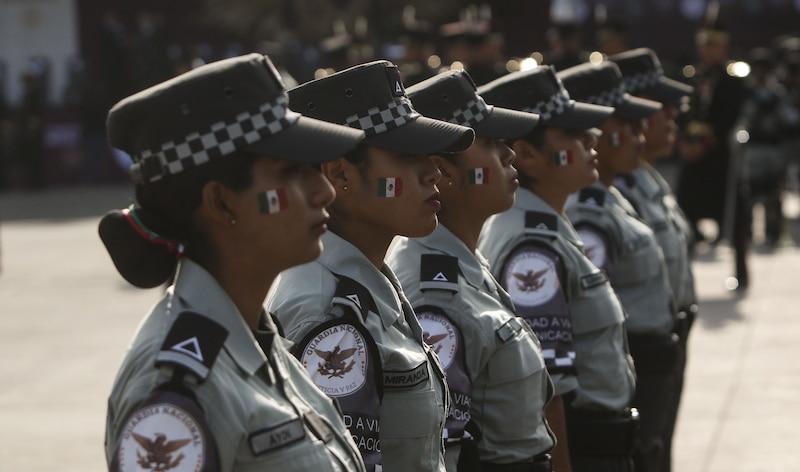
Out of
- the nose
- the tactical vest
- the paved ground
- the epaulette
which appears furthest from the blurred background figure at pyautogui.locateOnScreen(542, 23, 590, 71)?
the epaulette

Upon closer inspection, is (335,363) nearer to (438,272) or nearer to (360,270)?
(360,270)

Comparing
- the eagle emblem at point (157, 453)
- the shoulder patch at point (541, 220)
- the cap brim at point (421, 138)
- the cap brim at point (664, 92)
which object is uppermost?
the cap brim at point (664, 92)

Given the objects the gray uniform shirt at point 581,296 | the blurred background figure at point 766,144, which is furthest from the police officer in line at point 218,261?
the blurred background figure at point 766,144

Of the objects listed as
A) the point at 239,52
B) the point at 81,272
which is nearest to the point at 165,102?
the point at 81,272

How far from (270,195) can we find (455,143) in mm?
Answer: 942

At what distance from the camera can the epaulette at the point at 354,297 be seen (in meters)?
3.18

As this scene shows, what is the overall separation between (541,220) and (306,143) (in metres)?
2.05

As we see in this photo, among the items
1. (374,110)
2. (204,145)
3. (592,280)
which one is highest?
(374,110)

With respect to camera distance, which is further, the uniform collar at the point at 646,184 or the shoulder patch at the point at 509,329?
the uniform collar at the point at 646,184

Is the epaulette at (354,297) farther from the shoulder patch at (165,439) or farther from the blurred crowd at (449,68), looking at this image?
the blurred crowd at (449,68)

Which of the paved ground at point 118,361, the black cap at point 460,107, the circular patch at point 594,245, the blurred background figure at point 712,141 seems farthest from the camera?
the blurred background figure at point 712,141

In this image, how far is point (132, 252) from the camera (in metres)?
2.64

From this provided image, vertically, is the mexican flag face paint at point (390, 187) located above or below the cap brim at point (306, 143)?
below

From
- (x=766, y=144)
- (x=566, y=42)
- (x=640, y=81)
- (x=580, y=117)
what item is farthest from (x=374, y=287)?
(x=766, y=144)
